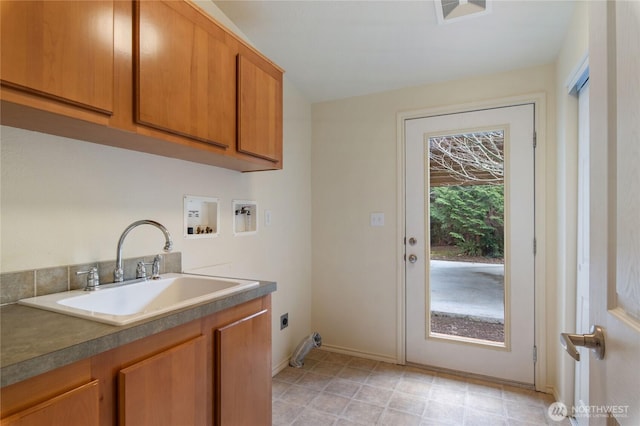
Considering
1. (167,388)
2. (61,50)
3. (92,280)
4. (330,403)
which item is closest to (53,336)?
(167,388)

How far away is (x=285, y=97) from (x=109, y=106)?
5.47 ft

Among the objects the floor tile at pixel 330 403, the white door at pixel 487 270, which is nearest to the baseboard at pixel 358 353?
the white door at pixel 487 270

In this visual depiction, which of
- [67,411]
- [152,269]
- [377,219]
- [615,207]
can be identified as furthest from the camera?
[377,219]

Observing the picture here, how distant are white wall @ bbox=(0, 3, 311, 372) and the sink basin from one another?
0.56ft

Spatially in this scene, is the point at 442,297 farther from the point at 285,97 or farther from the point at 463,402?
the point at 285,97

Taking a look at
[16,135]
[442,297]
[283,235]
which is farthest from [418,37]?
[16,135]

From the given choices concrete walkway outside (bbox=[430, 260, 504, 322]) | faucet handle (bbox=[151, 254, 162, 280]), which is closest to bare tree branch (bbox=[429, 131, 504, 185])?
concrete walkway outside (bbox=[430, 260, 504, 322])

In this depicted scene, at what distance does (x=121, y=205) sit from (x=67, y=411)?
0.90m

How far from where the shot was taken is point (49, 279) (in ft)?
3.89

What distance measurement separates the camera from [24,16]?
87 centimetres

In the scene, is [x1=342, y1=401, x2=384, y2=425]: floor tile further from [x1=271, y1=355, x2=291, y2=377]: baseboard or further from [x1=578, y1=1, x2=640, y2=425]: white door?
[x1=578, y1=1, x2=640, y2=425]: white door

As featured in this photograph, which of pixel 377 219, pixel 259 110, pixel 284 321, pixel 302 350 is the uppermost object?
pixel 259 110

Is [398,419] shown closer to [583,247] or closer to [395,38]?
[583,247]

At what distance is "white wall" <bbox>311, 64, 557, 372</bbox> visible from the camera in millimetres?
2654
